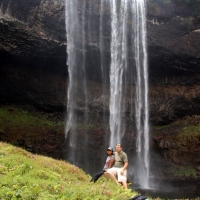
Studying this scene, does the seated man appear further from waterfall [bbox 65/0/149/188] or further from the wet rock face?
the wet rock face

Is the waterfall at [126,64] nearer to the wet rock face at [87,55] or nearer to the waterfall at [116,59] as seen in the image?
the waterfall at [116,59]

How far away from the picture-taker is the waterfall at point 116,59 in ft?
67.2

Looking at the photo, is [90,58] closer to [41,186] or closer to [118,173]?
[118,173]

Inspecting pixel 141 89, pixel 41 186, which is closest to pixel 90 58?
pixel 141 89

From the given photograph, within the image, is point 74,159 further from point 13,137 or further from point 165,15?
point 165,15

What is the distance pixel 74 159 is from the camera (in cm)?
1950

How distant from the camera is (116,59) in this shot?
2200cm

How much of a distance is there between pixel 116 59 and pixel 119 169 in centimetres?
1597

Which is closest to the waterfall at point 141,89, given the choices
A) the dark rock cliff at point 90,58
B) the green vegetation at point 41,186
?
the dark rock cliff at point 90,58

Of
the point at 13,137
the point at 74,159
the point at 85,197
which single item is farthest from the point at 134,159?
the point at 85,197

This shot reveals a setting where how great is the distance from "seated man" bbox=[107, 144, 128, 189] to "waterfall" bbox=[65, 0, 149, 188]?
471 inches

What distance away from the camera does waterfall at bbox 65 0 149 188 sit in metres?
20.5

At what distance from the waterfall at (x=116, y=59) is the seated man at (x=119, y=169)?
12.0m

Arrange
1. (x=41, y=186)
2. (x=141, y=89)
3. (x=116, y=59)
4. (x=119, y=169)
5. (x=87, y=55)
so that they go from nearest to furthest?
(x=41, y=186) → (x=119, y=169) → (x=116, y=59) → (x=87, y=55) → (x=141, y=89)
